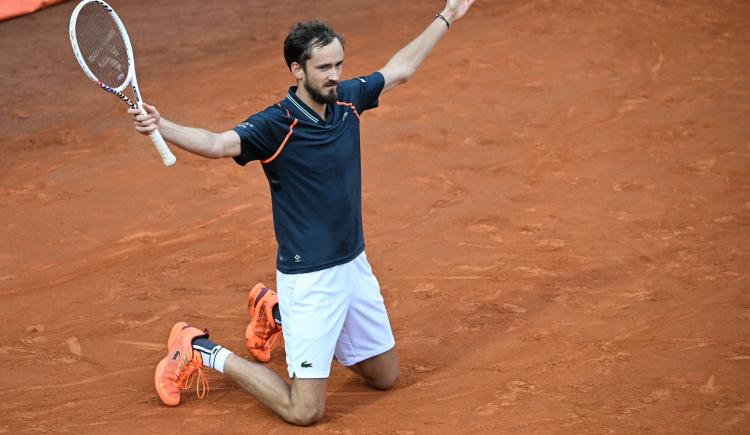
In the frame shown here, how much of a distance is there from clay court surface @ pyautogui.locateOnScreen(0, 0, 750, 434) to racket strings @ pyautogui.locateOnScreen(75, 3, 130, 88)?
1856mm

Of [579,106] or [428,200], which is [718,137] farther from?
[428,200]

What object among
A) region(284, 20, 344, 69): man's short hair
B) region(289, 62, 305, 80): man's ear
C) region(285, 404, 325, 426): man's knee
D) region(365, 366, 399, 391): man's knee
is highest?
region(284, 20, 344, 69): man's short hair

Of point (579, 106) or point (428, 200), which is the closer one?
point (428, 200)

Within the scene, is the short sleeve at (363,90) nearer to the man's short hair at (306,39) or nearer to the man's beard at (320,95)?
the man's beard at (320,95)

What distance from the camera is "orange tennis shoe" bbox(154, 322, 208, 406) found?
611 centimetres

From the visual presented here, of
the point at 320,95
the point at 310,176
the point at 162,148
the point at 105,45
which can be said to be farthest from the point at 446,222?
the point at 162,148

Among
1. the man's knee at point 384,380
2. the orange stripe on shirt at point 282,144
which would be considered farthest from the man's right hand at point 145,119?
the man's knee at point 384,380

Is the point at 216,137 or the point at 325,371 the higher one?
the point at 216,137

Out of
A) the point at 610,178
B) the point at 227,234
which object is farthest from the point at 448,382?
the point at 610,178

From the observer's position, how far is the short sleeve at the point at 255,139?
5516 mm

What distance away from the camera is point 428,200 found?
8.90 metres

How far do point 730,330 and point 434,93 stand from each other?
4.97 m

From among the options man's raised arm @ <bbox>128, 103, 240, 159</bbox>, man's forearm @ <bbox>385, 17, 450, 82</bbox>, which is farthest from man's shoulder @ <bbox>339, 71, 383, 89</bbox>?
man's raised arm @ <bbox>128, 103, 240, 159</bbox>

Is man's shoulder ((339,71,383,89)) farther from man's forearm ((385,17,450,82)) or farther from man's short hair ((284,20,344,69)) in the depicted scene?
man's short hair ((284,20,344,69))
